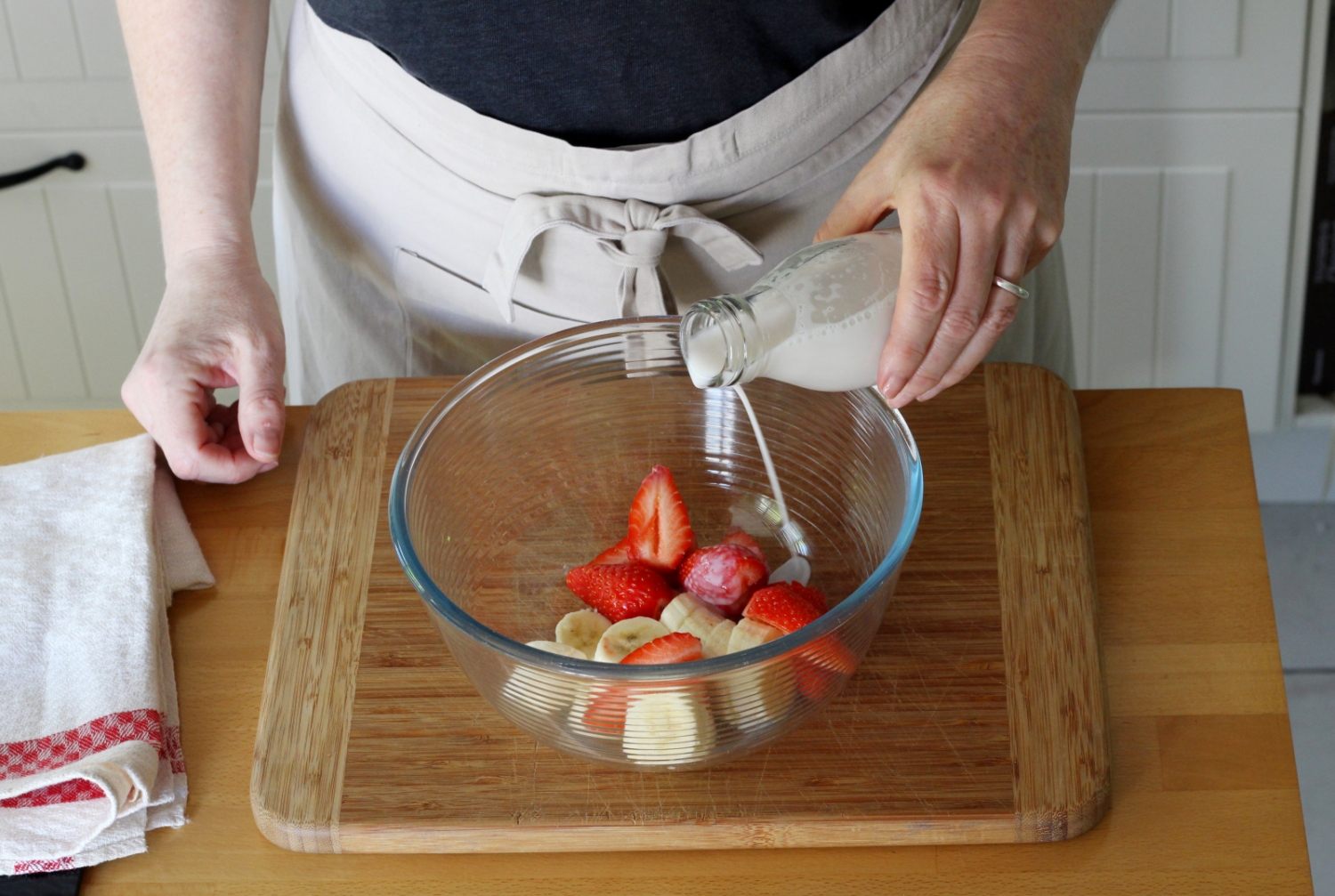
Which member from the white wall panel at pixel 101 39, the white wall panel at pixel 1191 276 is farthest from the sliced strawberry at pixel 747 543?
the white wall panel at pixel 101 39

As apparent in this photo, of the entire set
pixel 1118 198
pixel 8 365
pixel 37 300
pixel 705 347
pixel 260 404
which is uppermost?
pixel 705 347

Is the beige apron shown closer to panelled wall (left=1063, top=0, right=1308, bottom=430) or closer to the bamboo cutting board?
the bamboo cutting board

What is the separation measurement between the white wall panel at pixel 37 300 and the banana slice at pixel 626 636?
1466mm

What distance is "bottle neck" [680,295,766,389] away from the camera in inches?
27.5

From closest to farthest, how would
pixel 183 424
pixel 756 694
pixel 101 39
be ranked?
pixel 756 694
pixel 183 424
pixel 101 39

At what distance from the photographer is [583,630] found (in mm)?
790

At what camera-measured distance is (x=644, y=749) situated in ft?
2.28

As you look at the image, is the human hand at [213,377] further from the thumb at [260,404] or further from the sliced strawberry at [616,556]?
the sliced strawberry at [616,556]

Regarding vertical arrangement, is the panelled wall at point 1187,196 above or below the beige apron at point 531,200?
below

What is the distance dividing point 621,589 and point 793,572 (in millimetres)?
119

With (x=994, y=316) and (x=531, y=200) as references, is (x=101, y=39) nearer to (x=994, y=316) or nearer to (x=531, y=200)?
(x=531, y=200)

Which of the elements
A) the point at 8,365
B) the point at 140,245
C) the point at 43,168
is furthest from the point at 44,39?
the point at 8,365

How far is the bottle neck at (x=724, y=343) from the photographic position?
0.70 meters

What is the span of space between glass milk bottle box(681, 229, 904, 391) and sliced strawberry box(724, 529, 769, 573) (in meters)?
0.12
